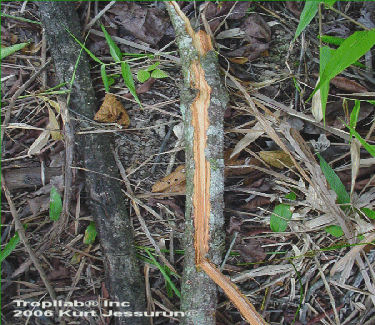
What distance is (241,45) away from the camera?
174 centimetres

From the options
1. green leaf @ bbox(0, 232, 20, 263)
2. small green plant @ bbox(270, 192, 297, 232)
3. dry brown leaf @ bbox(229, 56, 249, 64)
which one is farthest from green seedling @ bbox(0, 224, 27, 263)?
dry brown leaf @ bbox(229, 56, 249, 64)

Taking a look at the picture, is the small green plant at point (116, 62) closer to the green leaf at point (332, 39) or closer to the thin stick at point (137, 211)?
the thin stick at point (137, 211)

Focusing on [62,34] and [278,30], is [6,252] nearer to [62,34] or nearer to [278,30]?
[62,34]

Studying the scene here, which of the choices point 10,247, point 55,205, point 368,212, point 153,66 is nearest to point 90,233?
point 55,205

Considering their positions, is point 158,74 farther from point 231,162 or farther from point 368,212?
point 368,212

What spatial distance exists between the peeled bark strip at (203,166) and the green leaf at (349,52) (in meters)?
0.47

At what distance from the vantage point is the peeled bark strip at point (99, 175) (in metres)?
1.69

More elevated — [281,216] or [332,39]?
[332,39]

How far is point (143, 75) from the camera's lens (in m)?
1.69

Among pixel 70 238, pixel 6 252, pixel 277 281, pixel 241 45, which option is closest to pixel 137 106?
pixel 241 45

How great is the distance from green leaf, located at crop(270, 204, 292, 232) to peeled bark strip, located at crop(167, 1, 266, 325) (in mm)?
288

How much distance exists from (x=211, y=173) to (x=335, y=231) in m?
0.70

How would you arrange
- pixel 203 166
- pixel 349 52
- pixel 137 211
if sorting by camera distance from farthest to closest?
pixel 137 211, pixel 203 166, pixel 349 52

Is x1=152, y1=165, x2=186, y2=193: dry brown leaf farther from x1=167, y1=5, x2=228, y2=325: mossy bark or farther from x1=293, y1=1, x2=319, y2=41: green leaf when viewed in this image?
x1=293, y1=1, x2=319, y2=41: green leaf
